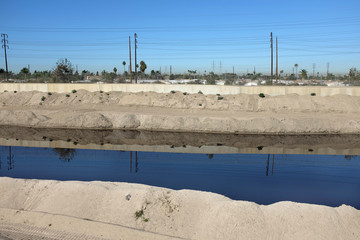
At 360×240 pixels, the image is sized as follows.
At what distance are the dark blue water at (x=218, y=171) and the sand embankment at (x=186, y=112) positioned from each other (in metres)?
8.78

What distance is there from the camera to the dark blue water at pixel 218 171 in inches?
688

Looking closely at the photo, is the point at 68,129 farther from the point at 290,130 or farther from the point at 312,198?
the point at 312,198

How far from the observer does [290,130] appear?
108ft

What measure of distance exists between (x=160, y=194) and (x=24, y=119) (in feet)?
94.4

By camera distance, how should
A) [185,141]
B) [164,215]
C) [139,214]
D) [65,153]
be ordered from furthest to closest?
[185,141] → [65,153] → [139,214] → [164,215]

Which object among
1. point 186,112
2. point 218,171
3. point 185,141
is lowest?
point 218,171

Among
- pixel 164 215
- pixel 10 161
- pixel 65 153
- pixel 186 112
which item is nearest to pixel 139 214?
pixel 164 215

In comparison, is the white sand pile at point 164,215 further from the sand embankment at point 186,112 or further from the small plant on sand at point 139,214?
the sand embankment at point 186,112

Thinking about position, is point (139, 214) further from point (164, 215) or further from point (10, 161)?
point (10, 161)

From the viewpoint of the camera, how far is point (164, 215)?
1328 cm

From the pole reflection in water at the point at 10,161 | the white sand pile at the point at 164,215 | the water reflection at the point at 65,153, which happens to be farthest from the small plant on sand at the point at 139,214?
the pole reflection in water at the point at 10,161

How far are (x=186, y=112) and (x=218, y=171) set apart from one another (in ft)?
66.6

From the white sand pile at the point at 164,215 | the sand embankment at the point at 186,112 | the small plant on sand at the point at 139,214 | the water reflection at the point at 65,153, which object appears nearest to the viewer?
the white sand pile at the point at 164,215

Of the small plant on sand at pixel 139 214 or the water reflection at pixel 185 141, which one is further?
the water reflection at pixel 185 141
